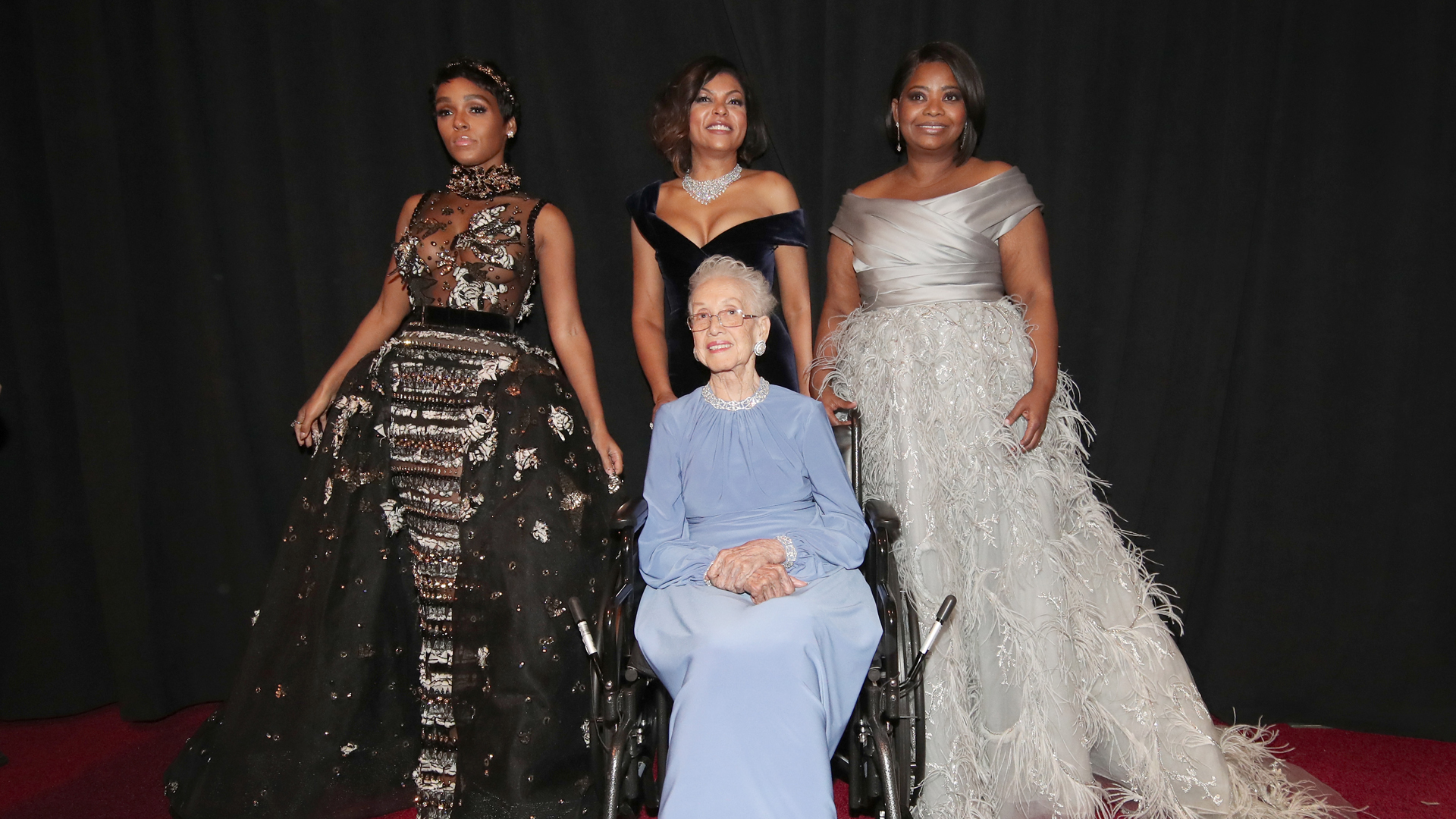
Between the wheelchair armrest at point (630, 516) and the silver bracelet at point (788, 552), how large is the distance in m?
0.37

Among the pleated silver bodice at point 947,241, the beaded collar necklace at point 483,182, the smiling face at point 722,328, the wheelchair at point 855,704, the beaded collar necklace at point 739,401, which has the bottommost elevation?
the wheelchair at point 855,704

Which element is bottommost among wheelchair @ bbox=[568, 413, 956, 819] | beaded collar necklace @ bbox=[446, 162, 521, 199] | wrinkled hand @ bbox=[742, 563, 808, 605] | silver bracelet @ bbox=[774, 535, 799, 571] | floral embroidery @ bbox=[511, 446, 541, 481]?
wheelchair @ bbox=[568, 413, 956, 819]

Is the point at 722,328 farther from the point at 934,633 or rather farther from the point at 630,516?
the point at 934,633

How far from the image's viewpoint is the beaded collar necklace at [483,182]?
10.3 ft

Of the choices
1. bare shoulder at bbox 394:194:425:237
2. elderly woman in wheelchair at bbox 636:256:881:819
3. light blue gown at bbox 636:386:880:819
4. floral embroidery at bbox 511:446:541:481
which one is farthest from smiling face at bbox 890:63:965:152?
bare shoulder at bbox 394:194:425:237

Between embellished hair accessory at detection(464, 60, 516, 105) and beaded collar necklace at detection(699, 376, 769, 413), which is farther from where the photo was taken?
embellished hair accessory at detection(464, 60, 516, 105)

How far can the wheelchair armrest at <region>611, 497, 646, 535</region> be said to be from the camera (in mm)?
2375

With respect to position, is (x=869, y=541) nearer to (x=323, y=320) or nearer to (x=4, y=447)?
(x=323, y=320)

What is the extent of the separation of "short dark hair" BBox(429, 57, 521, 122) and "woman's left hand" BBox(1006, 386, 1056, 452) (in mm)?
1981

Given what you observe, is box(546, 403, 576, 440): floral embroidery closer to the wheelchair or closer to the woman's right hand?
the wheelchair

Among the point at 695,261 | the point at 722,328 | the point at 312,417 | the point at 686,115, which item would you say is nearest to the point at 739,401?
the point at 722,328

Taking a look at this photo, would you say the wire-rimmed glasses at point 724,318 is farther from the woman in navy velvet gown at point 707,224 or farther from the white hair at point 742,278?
the woman in navy velvet gown at point 707,224

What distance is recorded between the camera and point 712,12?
3.55 metres

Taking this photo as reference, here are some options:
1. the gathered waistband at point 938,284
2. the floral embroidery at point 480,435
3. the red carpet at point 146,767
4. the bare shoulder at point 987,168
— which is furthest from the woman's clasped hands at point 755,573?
the bare shoulder at point 987,168
